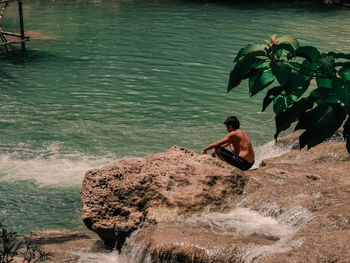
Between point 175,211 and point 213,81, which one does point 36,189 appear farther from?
point 213,81

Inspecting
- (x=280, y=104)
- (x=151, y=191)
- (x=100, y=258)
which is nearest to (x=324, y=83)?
(x=280, y=104)

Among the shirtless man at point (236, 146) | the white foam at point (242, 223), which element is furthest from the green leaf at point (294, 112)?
the shirtless man at point (236, 146)

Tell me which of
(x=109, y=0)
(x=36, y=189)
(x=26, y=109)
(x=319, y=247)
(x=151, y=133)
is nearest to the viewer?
(x=319, y=247)

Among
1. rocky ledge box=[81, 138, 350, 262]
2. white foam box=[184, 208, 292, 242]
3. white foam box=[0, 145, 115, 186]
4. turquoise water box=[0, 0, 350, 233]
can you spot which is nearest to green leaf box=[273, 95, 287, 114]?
rocky ledge box=[81, 138, 350, 262]

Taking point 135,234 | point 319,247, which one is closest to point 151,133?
point 135,234

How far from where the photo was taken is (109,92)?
58.6 ft

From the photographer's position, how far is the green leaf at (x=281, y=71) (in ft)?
9.29

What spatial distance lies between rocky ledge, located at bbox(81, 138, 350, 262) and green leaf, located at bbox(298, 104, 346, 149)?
11.1ft

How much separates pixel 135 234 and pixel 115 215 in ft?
1.68

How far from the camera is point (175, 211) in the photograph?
7695 millimetres

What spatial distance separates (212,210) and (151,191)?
36.4 inches

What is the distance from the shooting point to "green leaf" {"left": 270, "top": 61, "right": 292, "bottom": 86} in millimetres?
2830

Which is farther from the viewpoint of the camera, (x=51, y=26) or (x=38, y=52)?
(x=51, y=26)

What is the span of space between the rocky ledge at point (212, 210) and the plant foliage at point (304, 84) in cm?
325
